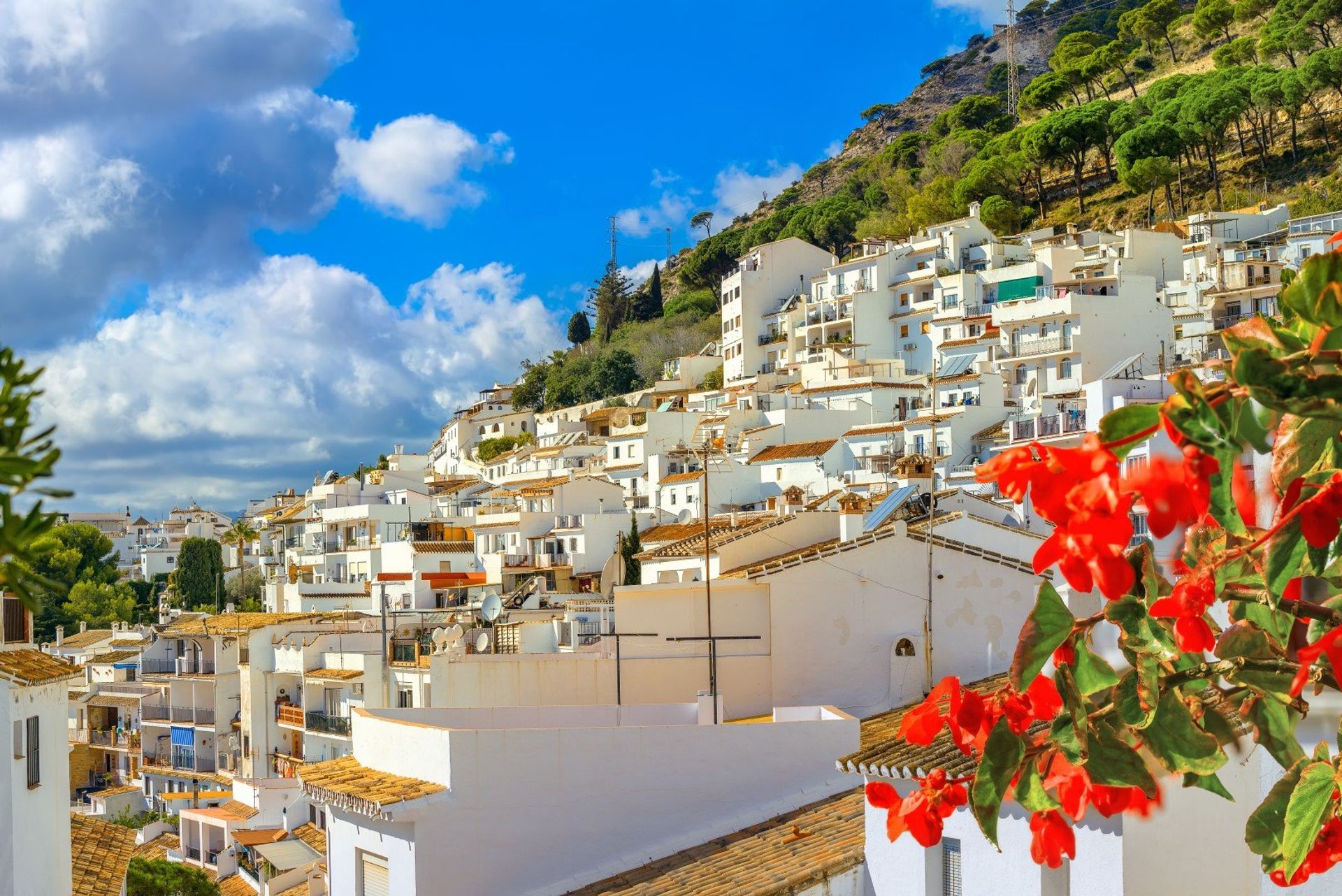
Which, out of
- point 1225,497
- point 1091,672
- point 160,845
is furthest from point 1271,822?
point 160,845

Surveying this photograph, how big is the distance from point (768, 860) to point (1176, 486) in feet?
41.0

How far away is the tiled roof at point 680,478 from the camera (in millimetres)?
59844

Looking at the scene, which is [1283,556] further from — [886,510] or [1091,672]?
[886,510]

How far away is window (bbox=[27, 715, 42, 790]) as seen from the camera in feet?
49.9

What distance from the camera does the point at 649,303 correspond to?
122m

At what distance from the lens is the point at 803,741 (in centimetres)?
1686

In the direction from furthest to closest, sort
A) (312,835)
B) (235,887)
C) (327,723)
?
1. (327,723)
2. (235,887)
3. (312,835)

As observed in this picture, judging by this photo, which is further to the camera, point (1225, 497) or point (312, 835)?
point (312, 835)

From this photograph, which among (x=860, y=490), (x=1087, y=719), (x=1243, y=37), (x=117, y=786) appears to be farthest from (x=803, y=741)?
(x=1243, y=37)

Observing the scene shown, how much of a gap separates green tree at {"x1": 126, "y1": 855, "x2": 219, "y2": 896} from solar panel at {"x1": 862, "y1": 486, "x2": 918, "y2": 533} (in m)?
15.0

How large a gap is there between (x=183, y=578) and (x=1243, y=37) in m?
78.2

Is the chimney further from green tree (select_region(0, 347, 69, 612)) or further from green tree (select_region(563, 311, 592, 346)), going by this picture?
green tree (select_region(563, 311, 592, 346))

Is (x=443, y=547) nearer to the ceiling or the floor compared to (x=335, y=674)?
nearer to the ceiling

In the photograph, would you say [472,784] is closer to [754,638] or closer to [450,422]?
[754,638]
